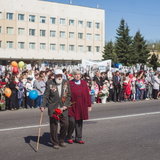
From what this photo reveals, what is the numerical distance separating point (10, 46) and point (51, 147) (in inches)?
2447

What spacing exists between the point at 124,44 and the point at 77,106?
59.3 m

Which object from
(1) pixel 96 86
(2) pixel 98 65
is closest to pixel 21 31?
(2) pixel 98 65

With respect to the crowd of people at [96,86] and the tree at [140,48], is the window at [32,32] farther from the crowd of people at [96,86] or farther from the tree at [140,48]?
the crowd of people at [96,86]

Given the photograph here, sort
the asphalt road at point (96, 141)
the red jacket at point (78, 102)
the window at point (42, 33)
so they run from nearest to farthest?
the asphalt road at point (96, 141) < the red jacket at point (78, 102) < the window at point (42, 33)

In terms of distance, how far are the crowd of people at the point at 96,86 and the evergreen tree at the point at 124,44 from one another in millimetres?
44067

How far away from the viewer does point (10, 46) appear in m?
68.1

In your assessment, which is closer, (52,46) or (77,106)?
(77,106)

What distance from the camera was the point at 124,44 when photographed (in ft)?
217

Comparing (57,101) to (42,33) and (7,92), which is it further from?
(42,33)

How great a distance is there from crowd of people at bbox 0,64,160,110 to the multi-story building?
48.8 metres

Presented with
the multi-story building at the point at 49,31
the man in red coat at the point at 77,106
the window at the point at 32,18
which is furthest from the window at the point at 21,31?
the man in red coat at the point at 77,106

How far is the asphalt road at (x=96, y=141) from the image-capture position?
23.0 ft

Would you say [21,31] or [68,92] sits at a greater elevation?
[21,31]

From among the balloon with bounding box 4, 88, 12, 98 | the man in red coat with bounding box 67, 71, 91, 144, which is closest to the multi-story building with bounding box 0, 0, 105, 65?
the balloon with bounding box 4, 88, 12, 98
